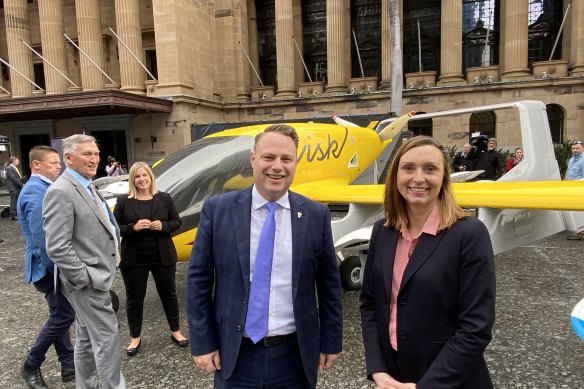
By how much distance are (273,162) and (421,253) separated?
0.77 metres

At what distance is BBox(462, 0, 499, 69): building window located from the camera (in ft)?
82.0

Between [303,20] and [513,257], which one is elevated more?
[303,20]

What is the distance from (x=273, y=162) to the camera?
1.89 m

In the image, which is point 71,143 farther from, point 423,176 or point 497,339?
point 497,339

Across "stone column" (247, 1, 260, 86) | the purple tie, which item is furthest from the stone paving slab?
"stone column" (247, 1, 260, 86)

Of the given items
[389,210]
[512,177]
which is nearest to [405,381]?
[389,210]

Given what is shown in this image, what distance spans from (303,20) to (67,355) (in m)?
27.5

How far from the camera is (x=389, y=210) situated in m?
1.96

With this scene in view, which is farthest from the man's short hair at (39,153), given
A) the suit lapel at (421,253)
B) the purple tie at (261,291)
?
the suit lapel at (421,253)

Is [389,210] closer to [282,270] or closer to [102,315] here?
[282,270]

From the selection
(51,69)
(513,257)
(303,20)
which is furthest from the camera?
(303,20)

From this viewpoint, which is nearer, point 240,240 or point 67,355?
point 240,240

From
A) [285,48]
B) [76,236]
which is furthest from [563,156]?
[76,236]

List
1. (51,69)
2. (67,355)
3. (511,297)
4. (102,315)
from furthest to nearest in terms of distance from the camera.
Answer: (51,69)
(511,297)
(67,355)
(102,315)
